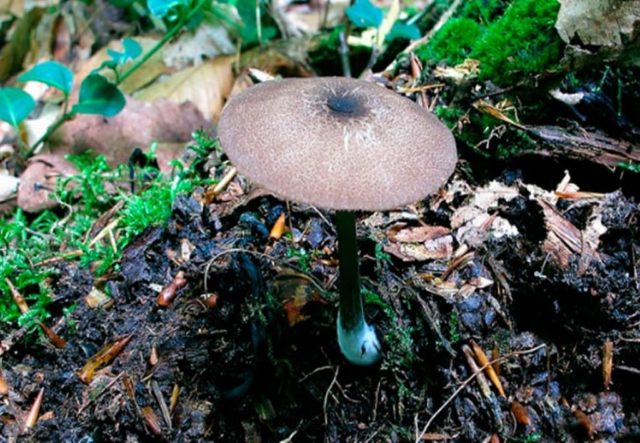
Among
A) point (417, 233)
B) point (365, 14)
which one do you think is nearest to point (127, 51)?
point (365, 14)

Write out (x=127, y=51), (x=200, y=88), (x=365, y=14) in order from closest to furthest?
(x=365, y=14), (x=127, y=51), (x=200, y=88)

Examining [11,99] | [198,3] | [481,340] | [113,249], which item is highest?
[198,3]

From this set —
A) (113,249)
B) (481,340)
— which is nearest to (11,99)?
(113,249)

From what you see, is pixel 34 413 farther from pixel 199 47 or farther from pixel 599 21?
pixel 199 47

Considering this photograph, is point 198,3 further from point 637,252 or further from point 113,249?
point 637,252

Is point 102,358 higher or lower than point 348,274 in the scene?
lower

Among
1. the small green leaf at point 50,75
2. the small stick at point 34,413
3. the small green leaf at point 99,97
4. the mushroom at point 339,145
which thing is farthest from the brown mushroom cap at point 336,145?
the small green leaf at point 50,75
